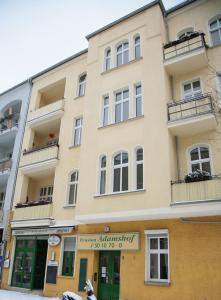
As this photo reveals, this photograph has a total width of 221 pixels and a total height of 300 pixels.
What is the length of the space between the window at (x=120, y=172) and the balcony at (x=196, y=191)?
235 centimetres

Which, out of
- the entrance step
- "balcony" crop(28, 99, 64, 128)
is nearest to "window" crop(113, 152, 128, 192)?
"balcony" crop(28, 99, 64, 128)

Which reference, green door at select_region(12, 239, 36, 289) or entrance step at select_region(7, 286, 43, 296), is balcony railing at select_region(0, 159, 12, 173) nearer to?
green door at select_region(12, 239, 36, 289)

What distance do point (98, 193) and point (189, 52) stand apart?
7.64 metres

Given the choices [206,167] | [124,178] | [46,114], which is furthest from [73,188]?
[206,167]

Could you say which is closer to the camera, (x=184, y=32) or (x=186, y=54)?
(x=186, y=54)

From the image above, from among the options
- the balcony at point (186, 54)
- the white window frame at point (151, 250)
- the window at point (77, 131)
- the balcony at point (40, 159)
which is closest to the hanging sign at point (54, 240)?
the balcony at point (40, 159)

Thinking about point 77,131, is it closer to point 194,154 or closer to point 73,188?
point 73,188

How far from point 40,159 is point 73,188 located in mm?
3077

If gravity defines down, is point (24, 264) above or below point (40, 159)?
below

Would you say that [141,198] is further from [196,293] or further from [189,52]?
[189,52]

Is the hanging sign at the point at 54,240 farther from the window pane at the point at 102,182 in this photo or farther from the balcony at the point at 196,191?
the balcony at the point at 196,191

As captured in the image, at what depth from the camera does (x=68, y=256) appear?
1389 centimetres

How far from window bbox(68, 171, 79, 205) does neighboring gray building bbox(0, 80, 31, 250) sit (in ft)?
14.6

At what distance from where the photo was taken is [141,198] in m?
11.3
